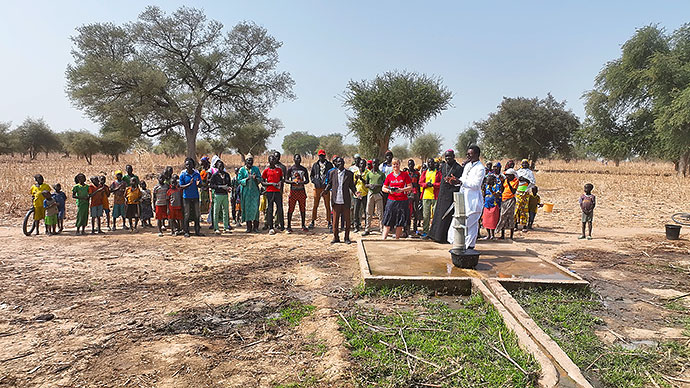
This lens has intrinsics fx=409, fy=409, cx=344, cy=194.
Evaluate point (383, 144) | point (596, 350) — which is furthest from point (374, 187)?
point (383, 144)

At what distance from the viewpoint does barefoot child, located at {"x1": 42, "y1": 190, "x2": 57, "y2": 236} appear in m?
8.86

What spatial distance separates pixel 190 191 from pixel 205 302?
4.44 metres

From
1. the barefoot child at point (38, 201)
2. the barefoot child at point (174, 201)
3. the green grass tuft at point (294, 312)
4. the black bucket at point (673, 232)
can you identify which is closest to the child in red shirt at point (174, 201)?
the barefoot child at point (174, 201)

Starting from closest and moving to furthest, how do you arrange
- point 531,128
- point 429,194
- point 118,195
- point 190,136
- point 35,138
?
point 429,194 → point 118,195 → point 190,136 → point 531,128 → point 35,138

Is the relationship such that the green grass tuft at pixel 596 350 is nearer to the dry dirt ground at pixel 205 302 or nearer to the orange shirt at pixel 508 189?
the dry dirt ground at pixel 205 302

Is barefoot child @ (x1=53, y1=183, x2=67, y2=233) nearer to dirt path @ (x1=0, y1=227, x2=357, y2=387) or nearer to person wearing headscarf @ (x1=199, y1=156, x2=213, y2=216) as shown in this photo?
→ dirt path @ (x1=0, y1=227, x2=357, y2=387)

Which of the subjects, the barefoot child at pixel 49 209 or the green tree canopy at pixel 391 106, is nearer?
the barefoot child at pixel 49 209

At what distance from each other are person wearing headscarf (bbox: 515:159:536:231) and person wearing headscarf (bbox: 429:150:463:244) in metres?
2.82

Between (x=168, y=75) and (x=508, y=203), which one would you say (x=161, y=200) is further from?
(x=168, y=75)

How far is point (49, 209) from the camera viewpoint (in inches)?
351

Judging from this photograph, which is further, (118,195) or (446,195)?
(118,195)

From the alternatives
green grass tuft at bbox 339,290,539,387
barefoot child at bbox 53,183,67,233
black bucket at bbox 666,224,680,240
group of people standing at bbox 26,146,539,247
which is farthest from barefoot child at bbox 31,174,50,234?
black bucket at bbox 666,224,680,240

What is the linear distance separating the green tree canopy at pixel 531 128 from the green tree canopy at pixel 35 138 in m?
51.2

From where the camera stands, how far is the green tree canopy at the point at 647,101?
82.1ft
